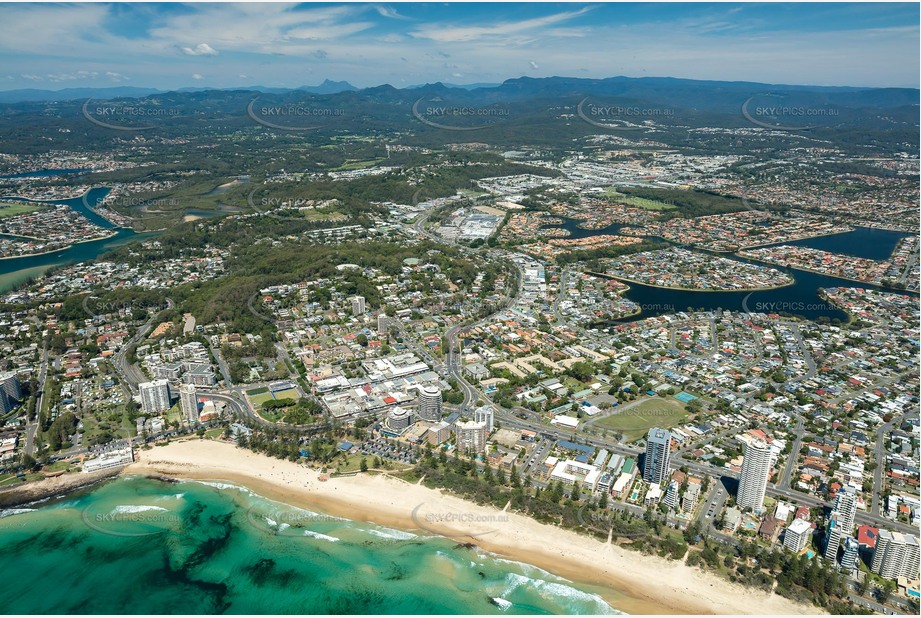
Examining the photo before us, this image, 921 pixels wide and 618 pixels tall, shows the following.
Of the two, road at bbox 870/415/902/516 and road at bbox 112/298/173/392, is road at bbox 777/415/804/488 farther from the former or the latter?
road at bbox 112/298/173/392

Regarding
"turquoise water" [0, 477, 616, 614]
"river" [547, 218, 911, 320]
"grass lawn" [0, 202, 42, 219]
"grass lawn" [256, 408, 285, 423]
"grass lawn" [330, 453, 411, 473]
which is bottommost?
"turquoise water" [0, 477, 616, 614]

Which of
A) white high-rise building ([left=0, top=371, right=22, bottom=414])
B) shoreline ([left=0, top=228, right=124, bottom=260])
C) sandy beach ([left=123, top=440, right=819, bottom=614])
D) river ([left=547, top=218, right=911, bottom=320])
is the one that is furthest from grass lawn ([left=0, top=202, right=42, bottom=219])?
river ([left=547, top=218, right=911, bottom=320])

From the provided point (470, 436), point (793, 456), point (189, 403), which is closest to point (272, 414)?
point (189, 403)

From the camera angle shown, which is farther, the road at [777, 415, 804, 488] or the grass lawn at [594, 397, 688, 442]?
the grass lawn at [594, 397, 688, 442]

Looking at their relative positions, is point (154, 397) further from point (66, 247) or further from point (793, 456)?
point (66, 247)

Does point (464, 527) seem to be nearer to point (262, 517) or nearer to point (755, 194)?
point (262, 517)

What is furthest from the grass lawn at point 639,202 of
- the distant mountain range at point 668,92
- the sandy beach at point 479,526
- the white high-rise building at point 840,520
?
the distant mountain range at point 668,92

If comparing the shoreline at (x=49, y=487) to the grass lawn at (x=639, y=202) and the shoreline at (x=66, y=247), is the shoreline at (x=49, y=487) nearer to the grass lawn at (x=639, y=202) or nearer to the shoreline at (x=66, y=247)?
the shoreline at (x=66, y=247)
